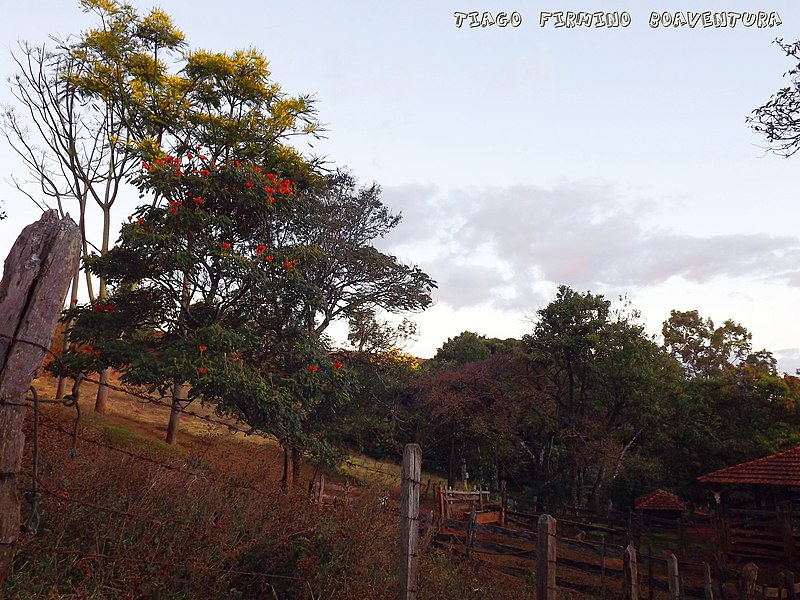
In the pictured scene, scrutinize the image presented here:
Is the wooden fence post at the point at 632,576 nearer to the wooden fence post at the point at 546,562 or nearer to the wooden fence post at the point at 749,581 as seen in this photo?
the wooden fence post at the point at 749,581

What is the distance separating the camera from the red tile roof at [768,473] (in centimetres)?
1959

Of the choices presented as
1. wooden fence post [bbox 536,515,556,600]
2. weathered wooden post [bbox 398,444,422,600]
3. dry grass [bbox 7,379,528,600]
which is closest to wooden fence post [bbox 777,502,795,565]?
dry grass [bbox 7,379,528,600]

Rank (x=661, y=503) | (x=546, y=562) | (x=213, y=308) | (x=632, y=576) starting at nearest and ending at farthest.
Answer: (x=546, y=562)
(x=632, y=576)
(x=213, y=308)
(x=661, y=503)

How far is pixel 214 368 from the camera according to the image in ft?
43.7

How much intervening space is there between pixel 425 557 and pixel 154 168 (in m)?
11.7

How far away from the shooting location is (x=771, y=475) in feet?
65.9

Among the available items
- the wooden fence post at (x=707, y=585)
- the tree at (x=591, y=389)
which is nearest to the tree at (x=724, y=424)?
the tree at (x=591, y=389)

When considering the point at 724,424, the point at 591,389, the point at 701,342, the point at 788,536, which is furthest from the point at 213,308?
the point at 701,342

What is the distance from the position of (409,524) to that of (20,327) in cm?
384

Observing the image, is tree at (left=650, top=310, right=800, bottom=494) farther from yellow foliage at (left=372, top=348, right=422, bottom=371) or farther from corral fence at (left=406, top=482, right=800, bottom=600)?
yellow foliage at (left=372, top=348, right=422, bottom=371)

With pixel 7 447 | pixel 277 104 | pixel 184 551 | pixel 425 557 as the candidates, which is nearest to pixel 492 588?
pixel 425 557

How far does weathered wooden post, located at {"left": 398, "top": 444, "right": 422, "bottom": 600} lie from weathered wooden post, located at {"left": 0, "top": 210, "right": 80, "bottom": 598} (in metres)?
3.27

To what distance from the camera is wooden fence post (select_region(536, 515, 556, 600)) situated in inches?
283

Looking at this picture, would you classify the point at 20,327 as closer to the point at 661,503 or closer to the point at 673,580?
the point at 673,580
